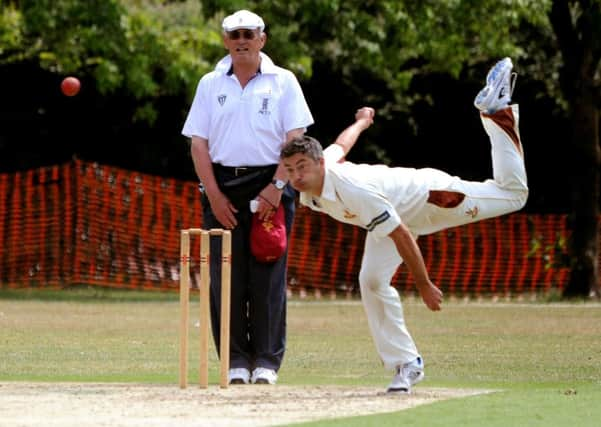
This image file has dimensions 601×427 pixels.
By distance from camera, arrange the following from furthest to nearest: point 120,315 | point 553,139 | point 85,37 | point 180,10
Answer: point 180,10
point 553,139
point 85,37
point 120,315

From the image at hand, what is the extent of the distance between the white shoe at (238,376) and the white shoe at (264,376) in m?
0.04

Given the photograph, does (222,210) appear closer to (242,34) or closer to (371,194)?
(242,34)

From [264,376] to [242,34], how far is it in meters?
1.99

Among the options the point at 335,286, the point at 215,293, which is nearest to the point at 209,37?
the point at 335,286

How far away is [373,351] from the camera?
11266mm

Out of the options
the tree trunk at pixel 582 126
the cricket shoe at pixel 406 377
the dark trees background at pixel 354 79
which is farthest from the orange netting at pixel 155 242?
the cricket shoe at pixel 406 377

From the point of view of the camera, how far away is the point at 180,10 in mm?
28109

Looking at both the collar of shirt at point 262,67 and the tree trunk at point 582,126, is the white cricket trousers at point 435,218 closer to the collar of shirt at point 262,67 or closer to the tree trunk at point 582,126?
the collar of shirt at point 262,67

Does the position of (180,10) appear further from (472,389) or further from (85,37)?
(472,389)

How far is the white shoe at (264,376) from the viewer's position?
8.67 m

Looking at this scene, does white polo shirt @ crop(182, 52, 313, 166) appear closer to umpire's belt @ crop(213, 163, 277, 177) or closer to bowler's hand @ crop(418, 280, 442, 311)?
umpire's belt @ crop(213, 163, 277, 177)

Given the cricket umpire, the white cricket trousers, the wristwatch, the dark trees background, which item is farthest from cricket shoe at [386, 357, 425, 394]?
the dark trees background

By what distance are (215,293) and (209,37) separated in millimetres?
12169

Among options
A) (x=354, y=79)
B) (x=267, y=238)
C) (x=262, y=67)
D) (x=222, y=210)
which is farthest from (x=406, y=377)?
(x=354, y=79)
